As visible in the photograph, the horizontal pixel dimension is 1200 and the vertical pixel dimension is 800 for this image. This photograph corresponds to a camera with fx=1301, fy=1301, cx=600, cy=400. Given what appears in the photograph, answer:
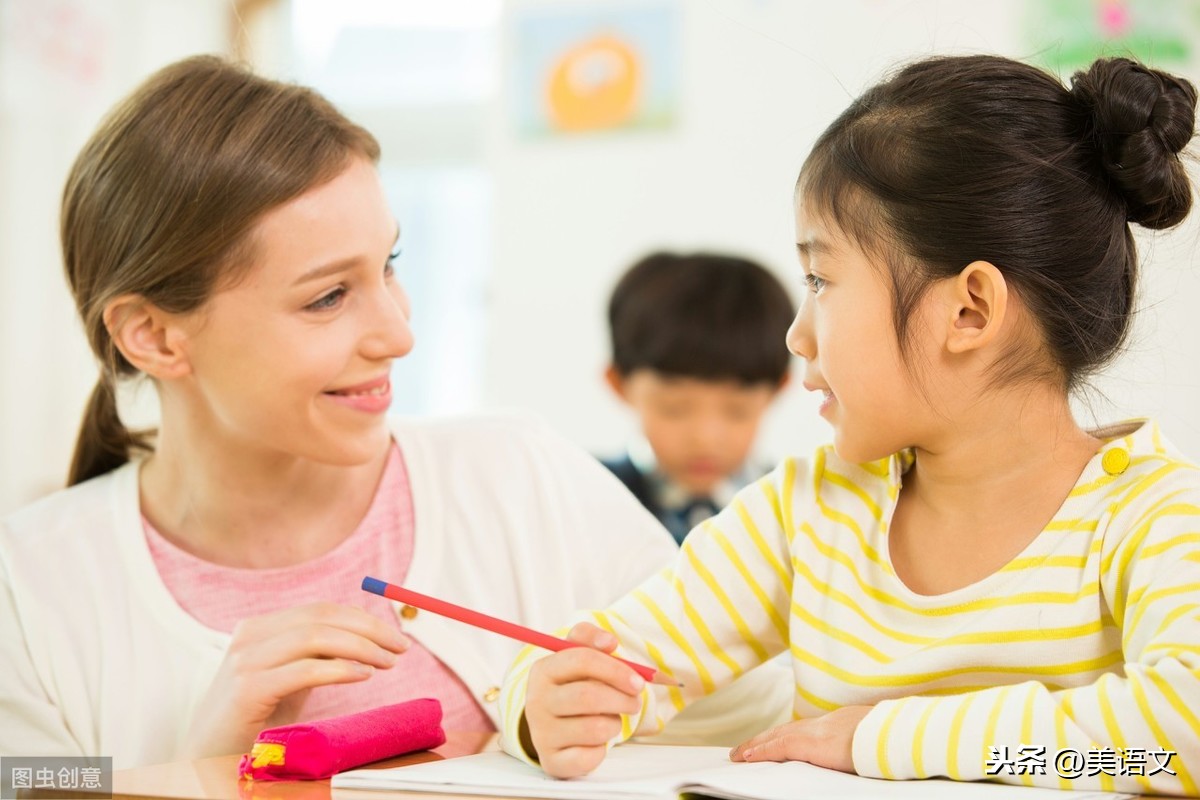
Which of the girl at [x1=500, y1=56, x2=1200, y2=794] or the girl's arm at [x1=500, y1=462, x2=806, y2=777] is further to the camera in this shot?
the girl's arm at [x1=500, y1=462, x2=806, y2=777]

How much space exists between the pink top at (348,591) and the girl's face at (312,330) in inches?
4.1

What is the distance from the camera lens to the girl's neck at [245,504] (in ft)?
4.45

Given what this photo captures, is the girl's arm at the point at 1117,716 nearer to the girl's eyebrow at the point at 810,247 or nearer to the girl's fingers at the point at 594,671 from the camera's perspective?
the girl's fingers at the point at 594,671

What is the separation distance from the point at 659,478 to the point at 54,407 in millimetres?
1811

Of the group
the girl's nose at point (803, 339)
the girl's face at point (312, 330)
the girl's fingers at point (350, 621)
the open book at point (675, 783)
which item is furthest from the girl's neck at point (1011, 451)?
the girl's face at point (312, 330)

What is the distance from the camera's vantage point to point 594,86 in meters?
3.57

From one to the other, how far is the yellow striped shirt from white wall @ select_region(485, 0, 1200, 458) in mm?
1933

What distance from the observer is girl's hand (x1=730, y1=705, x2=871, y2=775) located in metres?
0.87

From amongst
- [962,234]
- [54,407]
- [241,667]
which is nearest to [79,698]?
[241,667]

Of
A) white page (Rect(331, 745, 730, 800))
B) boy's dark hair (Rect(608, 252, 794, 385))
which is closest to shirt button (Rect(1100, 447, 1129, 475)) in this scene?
white page (Rect(331, 745, 730, 800))

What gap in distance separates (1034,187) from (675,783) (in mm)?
502

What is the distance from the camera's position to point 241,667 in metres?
1.10

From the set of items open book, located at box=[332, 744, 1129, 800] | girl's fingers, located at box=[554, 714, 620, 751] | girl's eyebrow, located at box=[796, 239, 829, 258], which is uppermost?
girl's eyebrow, located at box=[796, 239, 829, 258]

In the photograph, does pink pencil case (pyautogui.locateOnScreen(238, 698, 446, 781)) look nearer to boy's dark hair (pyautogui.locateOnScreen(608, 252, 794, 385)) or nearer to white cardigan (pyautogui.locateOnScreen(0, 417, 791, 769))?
white cardigan (pyautogui.locateOnScreen(0, 417, 791, 769))
